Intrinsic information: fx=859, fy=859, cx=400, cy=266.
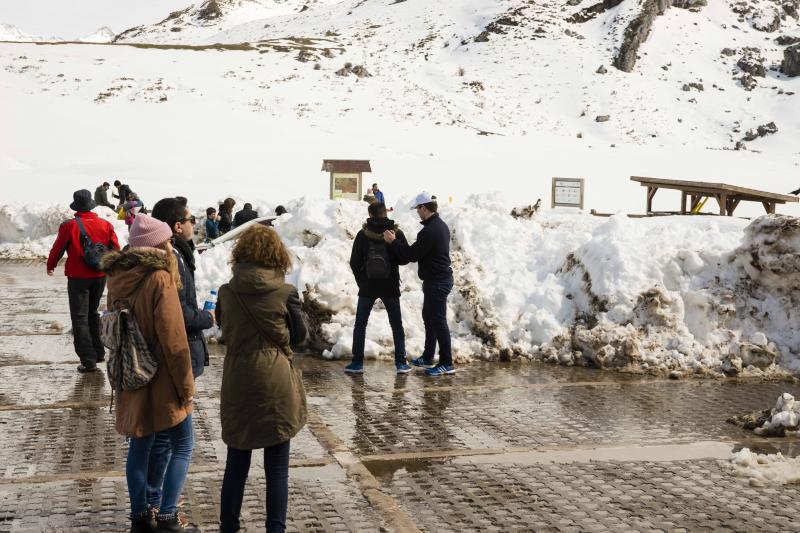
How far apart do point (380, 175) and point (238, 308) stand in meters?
33.3

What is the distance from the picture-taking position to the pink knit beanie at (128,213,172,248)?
14.0 ft

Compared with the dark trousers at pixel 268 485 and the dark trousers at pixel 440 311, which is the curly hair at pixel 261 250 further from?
the dark trousers at pixel 440 311

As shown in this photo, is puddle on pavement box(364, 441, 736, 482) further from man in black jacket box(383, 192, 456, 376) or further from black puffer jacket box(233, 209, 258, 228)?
black puffer jacket box(233, 209, 258, 228)

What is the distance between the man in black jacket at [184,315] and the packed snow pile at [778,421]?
4108mm

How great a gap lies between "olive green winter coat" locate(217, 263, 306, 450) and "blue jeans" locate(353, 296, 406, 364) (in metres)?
4.29

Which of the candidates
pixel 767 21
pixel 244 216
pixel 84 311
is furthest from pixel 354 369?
pixel 767 21

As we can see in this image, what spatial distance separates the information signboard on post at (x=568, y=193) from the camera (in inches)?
779

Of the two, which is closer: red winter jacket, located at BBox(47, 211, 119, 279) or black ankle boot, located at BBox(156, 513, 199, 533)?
black ankle boot, located at BBox(156, 513, 199, 533)

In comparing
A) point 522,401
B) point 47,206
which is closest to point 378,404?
point 522,401

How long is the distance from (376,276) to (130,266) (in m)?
4.29

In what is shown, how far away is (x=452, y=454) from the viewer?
5832 millimetres

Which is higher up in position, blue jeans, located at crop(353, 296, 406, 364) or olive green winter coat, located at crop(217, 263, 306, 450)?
olive green winter coat, located at crop(217, 263, 306, 450)

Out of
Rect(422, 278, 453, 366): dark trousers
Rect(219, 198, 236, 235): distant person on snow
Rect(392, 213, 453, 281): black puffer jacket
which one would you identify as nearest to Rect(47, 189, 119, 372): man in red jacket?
Rect(392, 213, 453, 281): black puffer jacket

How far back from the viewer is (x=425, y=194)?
8.30 metres
